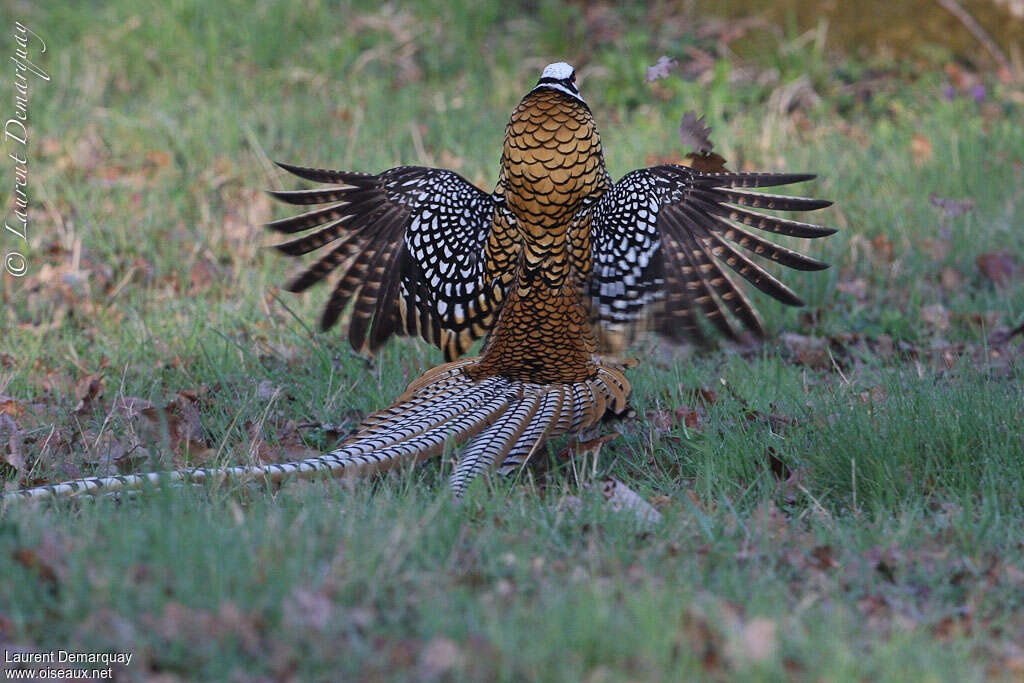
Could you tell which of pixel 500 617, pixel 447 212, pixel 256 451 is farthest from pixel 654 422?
pixel 500 617

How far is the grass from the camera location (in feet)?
7.89

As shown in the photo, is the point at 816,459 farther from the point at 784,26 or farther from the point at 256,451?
the point at 784,26

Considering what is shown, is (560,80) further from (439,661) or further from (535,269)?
(439,661)

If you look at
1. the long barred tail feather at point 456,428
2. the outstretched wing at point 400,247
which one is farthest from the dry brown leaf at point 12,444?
A: the outstretched wing at point 400,247

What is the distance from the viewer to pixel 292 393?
4887 mm

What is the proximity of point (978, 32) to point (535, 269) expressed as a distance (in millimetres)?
6375

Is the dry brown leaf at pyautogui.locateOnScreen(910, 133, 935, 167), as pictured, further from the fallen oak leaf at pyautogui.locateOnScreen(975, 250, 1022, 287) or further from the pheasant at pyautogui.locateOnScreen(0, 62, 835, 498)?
the pheasant at pyautogui.locateOnScreen(0, 62, 835, 498)

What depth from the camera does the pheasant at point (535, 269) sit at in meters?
3.81

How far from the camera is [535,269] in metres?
4.07

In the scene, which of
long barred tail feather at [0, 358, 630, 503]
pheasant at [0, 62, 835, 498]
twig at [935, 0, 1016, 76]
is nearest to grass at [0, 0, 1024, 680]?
long barred tail feather at [0, 358, 630, 503]

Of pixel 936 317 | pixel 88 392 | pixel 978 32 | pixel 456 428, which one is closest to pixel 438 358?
pixel 456 428

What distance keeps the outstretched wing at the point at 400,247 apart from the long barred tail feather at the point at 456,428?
31 centimetres

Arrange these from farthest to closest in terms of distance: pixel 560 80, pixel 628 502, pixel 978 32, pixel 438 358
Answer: pixel 978 32 → pixel 438 358 → pixel 560 80 → pixel 628 502

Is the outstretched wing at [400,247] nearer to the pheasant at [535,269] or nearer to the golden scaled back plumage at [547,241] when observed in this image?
the pheasant at [535,269]
